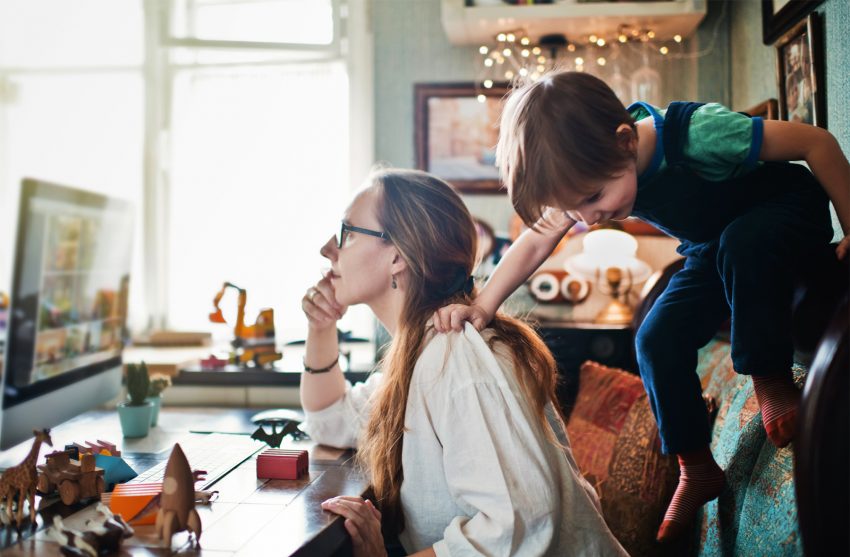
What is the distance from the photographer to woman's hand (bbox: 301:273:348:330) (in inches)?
66.9

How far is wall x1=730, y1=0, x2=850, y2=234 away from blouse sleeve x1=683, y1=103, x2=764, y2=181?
1.84 ft

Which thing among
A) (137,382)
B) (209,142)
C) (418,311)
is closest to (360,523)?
(418,311)

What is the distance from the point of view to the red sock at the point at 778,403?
1160 mm

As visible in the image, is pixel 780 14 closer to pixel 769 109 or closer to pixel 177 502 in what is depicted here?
pixel 769 109

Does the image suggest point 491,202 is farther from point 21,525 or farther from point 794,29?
point 21,525

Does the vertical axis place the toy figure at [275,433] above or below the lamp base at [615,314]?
below

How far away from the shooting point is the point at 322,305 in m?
1.70

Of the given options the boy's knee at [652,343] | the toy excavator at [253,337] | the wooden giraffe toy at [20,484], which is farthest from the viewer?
the toy excavator at [253,337]

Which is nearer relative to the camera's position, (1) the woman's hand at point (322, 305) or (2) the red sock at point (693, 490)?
(2) the red sock at point (693, 490)

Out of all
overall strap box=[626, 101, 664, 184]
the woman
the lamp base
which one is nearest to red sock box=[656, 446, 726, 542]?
the woman

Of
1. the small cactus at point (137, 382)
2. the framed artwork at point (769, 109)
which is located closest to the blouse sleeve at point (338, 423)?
the small cactus at point (137, 382)

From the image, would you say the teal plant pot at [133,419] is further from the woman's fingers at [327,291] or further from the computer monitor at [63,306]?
the woman's fingers at [327,291]

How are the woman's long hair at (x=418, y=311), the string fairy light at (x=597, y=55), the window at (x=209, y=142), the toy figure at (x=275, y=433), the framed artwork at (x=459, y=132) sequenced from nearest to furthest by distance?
the woman's long hair at (x=418, y=311) → the toy figure at (x=275, y=433) → the string fairy light at (x=597, y=55) → the framed artwork at (x=459, y=132) → the window at (x=209, y=142)

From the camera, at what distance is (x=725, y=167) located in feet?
4.16
